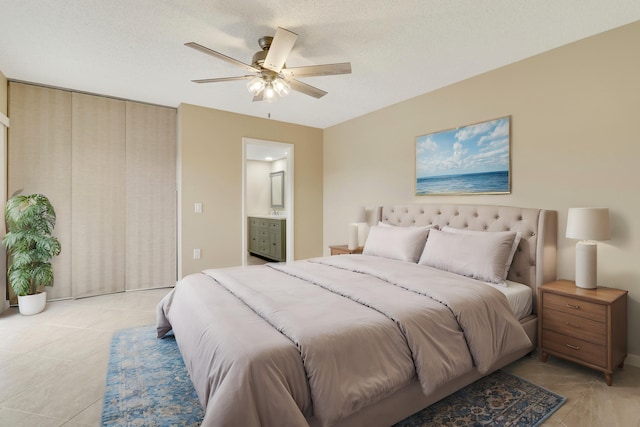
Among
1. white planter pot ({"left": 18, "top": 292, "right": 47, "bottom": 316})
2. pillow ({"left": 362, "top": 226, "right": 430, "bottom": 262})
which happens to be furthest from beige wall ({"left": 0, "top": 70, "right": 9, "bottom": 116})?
pillow ({"left": 362, "top": 226, "right": 430, "bottom": 262})

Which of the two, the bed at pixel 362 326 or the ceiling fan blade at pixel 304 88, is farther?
the ceiling fan blade at pixel 304 88

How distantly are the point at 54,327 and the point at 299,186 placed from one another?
345 centimetres

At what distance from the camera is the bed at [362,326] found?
135 cm

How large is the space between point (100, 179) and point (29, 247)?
105 centimetres

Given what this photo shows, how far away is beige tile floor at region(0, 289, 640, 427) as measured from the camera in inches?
70.6

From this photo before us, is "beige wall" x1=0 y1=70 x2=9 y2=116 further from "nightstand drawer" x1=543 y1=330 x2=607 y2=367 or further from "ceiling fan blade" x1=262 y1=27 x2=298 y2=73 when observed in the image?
"nightstand drawer" x1=543 y1=330 x2=607 y2=367

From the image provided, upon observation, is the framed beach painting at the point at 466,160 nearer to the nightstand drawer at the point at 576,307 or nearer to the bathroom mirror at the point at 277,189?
the nightstand drawer at the point at 576,307

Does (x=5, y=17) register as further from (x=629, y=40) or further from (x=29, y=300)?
(x=629, y=40)

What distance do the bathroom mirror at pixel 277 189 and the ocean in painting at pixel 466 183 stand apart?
13.4 ft

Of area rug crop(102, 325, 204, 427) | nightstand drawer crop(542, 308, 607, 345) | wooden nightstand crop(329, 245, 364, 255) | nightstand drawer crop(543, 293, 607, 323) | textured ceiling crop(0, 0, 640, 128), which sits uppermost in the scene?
textured ceiling crop(0, 0, 640, 128)

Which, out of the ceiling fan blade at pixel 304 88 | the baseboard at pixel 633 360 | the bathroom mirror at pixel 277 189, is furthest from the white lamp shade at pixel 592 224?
the bathroom mirror at pixel 277 189

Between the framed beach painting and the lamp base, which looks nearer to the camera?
the lamp base

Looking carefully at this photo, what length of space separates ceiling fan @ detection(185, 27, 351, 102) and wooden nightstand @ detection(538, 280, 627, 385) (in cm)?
228

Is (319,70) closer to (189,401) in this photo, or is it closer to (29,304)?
(189,401)
